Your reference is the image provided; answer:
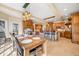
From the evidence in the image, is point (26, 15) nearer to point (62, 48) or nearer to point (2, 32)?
point (2, 32)

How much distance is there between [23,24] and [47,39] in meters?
0.57

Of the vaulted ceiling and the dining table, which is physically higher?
the vaulted ceiling

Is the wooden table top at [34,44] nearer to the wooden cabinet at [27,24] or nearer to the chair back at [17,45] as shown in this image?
the chair back at [17,45]

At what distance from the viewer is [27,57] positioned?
157 centimetres

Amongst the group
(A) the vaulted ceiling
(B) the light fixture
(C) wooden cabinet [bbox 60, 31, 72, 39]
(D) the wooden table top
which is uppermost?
(A) the vaulted ceiling

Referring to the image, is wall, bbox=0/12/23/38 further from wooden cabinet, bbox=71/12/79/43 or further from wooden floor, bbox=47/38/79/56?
wooden cabinet, bbox=71/12/79/43

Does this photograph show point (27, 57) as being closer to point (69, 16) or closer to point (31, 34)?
point (31, 34)

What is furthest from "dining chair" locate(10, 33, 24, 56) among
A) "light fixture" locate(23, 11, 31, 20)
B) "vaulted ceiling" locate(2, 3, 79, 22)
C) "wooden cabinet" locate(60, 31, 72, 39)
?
"wooden cabinet" locate(60, 31, 72, 39)

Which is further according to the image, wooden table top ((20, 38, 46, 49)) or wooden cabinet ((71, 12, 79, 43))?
wooden cabinet ((71, 12, 79, 43))

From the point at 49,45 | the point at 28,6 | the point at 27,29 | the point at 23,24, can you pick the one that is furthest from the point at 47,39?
the point at 28,6

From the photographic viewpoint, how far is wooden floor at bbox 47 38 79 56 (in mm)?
1599

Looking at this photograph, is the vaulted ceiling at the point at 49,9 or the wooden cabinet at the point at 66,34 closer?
the vaulted ceiling at the point at 49,9

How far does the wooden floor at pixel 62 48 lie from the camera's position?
160cm

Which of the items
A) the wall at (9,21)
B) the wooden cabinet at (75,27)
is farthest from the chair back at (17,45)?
the wooden cabinet at (75,27)
